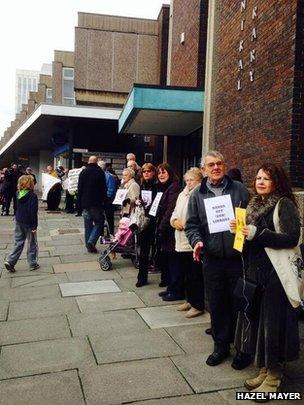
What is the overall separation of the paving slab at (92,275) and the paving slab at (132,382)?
10.4 ft

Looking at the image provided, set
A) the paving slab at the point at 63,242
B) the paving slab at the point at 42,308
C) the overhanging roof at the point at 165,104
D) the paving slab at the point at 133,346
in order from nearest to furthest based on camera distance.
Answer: the paving slab at the point at 133,346, the paving slab at the point at 42,308, the overhanging roof at the point at 165,104, the paving slab at the point at 63,242

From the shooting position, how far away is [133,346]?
13.6ft

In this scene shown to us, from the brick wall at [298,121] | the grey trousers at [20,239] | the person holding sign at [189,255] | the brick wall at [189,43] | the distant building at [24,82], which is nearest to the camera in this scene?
the person holding sign at [189,255]

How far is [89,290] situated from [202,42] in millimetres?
8567

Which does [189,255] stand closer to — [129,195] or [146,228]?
[146,228]

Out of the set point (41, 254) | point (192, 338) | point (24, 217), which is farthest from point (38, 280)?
point (192, 338)

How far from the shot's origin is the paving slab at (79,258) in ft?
27.4

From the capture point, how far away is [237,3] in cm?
841

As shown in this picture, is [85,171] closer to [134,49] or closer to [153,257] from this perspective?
[153,257]

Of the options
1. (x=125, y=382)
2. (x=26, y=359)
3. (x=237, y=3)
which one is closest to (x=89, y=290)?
(x=26, y=359)

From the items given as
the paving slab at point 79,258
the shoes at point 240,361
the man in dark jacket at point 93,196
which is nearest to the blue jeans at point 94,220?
the man in dark jacket at point 93,196

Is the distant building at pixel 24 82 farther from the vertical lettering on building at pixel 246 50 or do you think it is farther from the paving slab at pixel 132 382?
the paving slab at pixel 132 382

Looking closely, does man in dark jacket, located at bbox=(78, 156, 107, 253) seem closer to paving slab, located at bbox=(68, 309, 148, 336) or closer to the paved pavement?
the paved pavement

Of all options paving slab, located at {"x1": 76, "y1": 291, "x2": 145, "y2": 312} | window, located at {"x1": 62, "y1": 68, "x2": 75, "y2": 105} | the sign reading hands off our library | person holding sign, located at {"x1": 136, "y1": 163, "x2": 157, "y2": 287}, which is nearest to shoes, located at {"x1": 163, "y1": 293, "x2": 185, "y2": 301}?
paving slab, located at {"x1": 76, "y1": 291, "x2": 145, "y2": 312}
